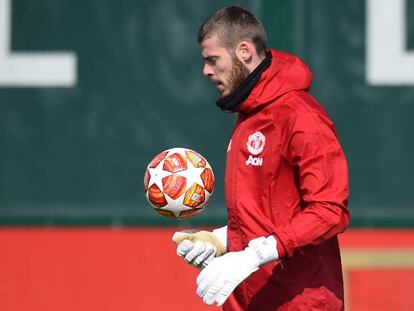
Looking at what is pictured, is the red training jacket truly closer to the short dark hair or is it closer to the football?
the short dark hair

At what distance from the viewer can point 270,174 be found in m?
3.97

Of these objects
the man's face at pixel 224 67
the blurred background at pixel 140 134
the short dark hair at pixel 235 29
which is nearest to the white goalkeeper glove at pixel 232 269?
the man's face at pixel 224 67

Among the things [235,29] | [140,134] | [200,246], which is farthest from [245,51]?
[140,134]

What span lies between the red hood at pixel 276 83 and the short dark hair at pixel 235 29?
102mm

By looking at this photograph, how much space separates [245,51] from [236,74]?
0.09 m

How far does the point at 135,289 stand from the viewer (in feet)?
20.7

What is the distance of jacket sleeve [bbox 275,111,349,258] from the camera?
3742mm

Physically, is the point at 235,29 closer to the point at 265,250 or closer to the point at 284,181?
the point at 284,181

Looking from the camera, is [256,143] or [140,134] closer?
[256,143]

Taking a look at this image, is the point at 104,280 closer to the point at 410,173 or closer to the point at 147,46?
the point at 147,46

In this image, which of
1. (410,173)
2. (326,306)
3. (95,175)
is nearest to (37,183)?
(95,175)

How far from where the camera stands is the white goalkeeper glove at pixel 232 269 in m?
3.74

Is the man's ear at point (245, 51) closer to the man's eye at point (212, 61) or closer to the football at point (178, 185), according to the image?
the man's eye at point (212, 61)

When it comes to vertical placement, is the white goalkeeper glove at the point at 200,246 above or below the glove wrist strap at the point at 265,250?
below
